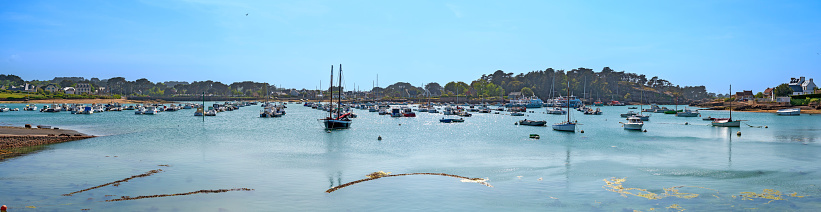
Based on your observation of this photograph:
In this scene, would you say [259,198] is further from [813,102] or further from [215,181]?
[813,102]

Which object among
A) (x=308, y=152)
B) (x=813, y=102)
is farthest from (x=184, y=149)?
(x=813, y=102)

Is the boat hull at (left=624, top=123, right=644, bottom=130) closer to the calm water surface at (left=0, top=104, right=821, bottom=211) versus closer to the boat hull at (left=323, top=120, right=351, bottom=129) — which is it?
the calm water surface at (left=0, top=104, right=821, bottom=211)

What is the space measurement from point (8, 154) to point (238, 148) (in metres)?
17.3

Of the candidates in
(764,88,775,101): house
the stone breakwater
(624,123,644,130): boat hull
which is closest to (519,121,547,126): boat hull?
(624,123,644,130): boat hull

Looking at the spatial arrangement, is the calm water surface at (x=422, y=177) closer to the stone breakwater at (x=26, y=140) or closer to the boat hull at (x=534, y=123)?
the stone breakwater at (x=26, y=140)

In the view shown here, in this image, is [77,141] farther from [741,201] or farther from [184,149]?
[741,201]

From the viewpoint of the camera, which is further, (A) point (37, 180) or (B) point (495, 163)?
(B) point (495, 163)

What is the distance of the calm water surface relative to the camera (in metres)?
24.4

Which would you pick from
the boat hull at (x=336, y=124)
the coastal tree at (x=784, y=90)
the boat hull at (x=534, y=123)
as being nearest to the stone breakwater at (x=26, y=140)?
the boat hull at (x=336, y=124)

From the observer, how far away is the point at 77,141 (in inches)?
2016

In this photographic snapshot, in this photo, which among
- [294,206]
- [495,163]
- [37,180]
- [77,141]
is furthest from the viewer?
[77,141]

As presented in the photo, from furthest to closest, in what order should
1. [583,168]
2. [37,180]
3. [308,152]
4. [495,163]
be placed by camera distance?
[308,152] → [495,163] → [583,168] → [37,180]

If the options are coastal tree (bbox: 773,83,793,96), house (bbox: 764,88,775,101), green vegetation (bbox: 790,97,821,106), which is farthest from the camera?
house (bbox: 764,88,775,101)

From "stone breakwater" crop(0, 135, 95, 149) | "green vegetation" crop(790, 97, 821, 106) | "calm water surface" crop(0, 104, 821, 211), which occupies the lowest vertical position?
"calm water surface" crop(0, 104, 821, 211)
